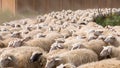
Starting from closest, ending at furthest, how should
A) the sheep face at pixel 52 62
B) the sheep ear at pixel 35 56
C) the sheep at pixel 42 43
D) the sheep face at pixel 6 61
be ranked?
the sheep face at pixel 52 62, the sheep face at pixel 6 61, the sheep ear at pixel 35 56, the sheep at pixel 42 43

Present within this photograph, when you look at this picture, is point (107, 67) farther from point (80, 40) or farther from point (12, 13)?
point (12, 13)

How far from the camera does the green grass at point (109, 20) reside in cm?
1821

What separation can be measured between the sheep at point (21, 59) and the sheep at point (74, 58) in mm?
330

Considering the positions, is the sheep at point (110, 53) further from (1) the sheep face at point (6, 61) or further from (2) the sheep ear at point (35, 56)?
(1) the sheep face at point (6, 61)

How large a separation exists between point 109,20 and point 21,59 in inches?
444

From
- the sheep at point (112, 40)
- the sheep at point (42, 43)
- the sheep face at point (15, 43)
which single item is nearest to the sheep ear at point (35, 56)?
the sheep face at point (15, 43)

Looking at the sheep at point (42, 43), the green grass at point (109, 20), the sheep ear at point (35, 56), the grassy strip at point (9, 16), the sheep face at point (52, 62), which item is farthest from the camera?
the grassy strip at point (9, 16)

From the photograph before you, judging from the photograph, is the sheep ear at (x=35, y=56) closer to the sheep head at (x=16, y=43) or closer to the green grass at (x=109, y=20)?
the sheep head at (x=16, y=43)

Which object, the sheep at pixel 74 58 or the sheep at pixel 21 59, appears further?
the sheep at pixel 21 59

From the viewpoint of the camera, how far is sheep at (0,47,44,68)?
24.6ft

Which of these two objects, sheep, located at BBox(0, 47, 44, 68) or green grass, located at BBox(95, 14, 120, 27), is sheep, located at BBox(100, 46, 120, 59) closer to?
sheep, located at BBox(0, 47, 44, 68)

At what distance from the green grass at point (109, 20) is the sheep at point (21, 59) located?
10.5m

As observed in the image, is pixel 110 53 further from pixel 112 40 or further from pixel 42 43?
pixel 42 43

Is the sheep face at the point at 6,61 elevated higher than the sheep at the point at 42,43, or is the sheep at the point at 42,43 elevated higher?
the sheep at the point at 42,43
